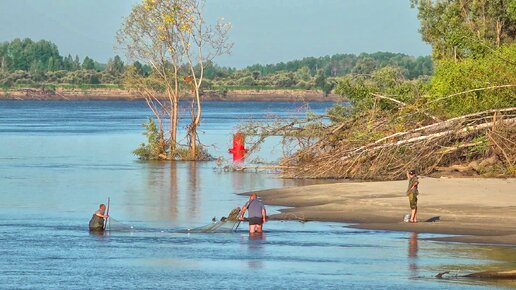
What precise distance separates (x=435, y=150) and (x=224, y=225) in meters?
12.3

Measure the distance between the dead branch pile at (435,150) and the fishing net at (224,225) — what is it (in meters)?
11.0

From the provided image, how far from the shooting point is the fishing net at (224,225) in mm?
29828

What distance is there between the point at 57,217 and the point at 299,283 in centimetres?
1210

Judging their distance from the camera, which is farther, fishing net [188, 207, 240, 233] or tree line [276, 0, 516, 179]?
tree line [276, 0, 516, 179]

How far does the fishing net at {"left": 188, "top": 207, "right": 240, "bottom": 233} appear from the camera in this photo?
29.8 meters

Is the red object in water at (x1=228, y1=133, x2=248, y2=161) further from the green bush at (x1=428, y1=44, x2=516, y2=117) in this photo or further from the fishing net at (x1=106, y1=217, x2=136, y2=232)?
the fishing net at (x1=106, y1=217, x2=136, y2=232)

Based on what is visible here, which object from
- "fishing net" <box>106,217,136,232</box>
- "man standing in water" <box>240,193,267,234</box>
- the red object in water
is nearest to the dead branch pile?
the red object in water

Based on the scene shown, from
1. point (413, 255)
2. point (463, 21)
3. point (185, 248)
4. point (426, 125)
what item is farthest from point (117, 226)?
point (463, 21)

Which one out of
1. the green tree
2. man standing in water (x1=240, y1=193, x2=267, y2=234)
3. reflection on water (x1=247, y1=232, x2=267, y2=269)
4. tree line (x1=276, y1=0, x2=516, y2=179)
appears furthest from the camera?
the green tree

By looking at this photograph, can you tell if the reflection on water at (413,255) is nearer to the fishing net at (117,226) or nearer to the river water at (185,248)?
the river water at (185,248)

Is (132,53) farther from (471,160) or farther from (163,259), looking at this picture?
(163,259)

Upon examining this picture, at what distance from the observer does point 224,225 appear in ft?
100

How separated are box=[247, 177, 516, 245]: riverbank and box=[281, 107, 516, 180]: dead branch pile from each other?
1.80 m

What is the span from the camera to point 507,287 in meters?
21.8
